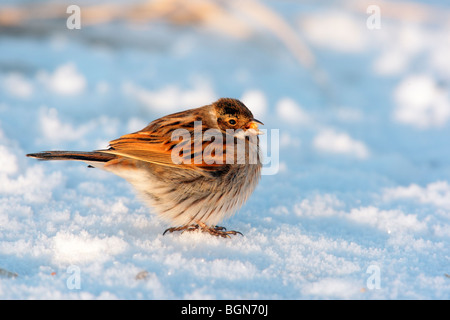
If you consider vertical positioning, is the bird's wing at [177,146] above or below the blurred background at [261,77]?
below

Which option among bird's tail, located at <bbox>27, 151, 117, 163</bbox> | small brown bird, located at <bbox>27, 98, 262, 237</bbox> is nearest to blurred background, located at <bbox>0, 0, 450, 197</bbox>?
bird's tail, located at <bbox>27, 151, 117, 163</bbox>

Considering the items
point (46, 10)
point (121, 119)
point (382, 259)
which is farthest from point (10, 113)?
point (382, 259)

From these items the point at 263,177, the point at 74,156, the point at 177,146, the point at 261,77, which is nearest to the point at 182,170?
the point at 177,146

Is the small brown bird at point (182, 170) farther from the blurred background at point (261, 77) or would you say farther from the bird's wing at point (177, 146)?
the blurred background at point (261, 77)

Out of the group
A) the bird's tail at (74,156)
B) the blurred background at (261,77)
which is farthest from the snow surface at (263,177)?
the bird's tail at (74,156)

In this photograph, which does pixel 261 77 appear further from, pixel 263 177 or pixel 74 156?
pixel 74 156

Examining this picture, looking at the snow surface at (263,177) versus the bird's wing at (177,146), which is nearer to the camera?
the snow surface at (263,177)

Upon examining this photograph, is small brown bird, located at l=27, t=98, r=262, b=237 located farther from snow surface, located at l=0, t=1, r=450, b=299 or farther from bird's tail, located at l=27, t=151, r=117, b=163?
snow surface, located at l=0, t=1, r=450, b=299
